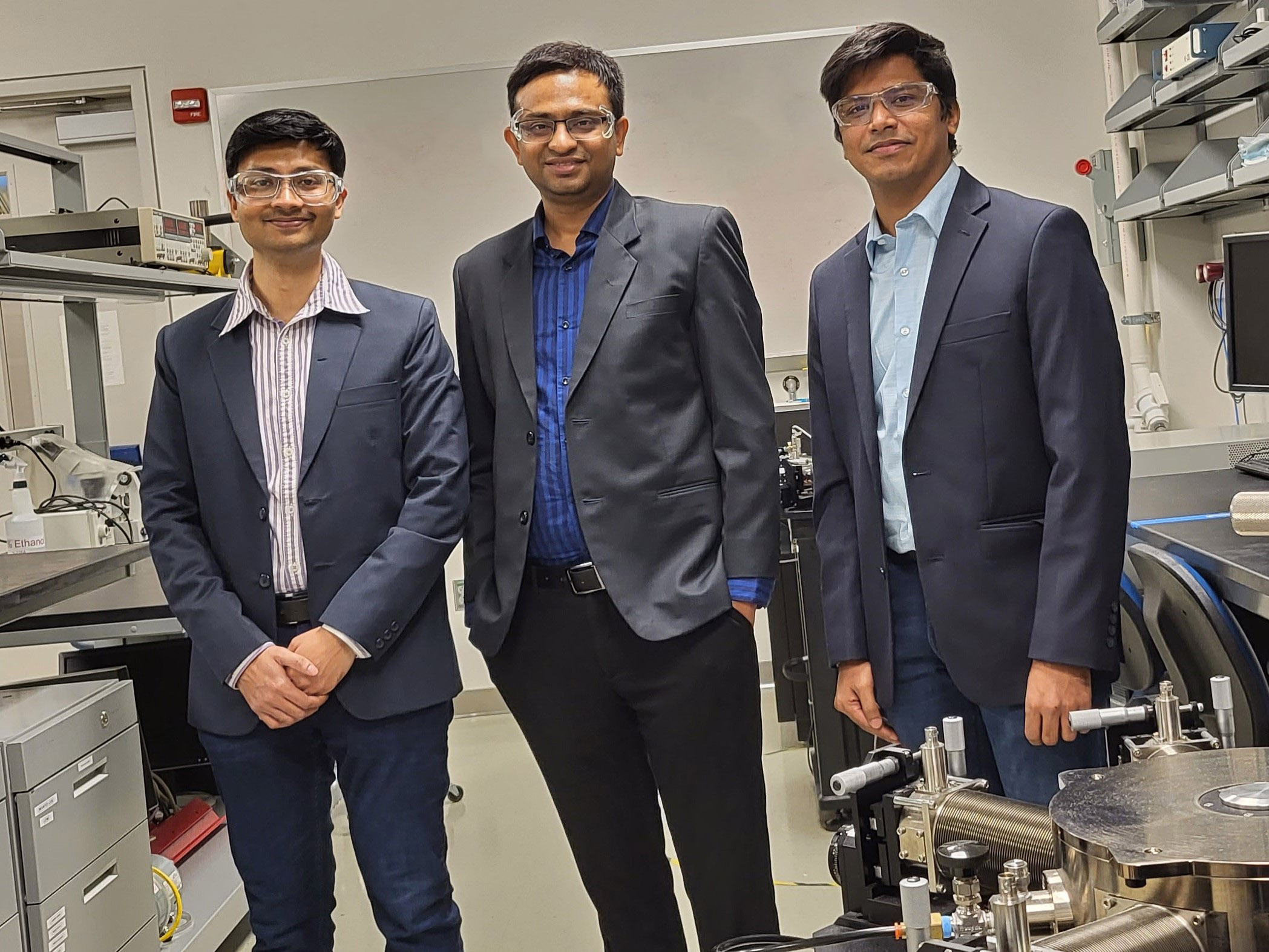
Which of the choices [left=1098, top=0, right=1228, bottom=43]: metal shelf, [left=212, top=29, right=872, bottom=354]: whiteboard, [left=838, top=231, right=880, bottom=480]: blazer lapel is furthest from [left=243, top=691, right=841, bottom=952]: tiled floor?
[left=1098, top=0, right=1228, bottom=43]: metal shelf

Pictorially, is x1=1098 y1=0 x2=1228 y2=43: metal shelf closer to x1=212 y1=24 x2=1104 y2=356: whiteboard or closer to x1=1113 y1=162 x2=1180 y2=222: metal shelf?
x1=1113 y1=162 x2=1180 y2=222: metal shelf

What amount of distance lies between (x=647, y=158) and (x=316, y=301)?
8.83 ft

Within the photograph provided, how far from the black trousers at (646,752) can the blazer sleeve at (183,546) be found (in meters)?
0.38

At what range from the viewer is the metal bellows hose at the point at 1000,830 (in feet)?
2.52

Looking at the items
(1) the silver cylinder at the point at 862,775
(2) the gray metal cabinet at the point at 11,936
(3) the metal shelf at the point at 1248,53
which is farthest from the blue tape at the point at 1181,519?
(2) the gray metal cabinet at the point at 11,936

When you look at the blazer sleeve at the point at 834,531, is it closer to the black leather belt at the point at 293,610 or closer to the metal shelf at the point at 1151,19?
→ the black leather belt at the point at 293,610

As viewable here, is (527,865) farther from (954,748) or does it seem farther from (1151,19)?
(1151,19)

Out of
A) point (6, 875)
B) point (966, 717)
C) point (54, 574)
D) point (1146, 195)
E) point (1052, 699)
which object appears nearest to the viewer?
point (1052, 699)

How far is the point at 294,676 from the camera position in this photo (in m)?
1.75

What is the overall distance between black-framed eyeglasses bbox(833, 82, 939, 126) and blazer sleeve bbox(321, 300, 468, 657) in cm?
72

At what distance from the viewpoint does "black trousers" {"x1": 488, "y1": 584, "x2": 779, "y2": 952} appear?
1.80 metres

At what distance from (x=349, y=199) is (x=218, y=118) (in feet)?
1.77

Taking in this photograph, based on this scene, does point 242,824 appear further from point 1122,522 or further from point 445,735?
point 1122,522

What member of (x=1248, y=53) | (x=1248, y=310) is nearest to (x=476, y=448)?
(x=1248, y=310)
